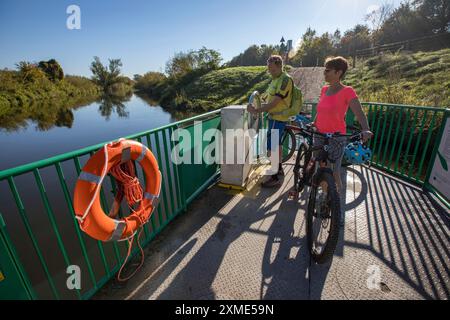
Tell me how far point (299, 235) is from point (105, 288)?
1943 millimetres

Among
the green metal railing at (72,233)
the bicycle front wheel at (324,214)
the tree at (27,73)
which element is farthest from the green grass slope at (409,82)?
the tree at (27,73)

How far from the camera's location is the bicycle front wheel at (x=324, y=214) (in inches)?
73.8

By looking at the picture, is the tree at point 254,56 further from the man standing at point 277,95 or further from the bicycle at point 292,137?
the man standing at point 277,95

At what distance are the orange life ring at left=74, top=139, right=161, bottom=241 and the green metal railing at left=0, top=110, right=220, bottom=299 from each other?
19 cm

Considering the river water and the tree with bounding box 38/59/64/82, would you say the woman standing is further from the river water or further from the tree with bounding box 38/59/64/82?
the tree with bounding box 38/59/64/82

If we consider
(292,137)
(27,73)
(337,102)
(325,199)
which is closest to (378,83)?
(292,137)

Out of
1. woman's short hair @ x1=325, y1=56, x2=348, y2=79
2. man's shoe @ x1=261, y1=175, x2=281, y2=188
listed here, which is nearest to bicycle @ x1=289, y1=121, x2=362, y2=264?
woman's short hair @ x1=325, y1=56, x2=348, y2=79

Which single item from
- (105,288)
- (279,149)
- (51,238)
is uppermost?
(279,149)

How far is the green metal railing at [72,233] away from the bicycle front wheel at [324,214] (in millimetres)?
1535

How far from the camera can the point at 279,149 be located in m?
3.52

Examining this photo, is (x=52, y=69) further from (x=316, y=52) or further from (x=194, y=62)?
(x=316, y=52)

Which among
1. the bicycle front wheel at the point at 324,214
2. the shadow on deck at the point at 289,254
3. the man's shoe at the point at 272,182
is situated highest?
the bicycle front wheel at the point at 324,214
